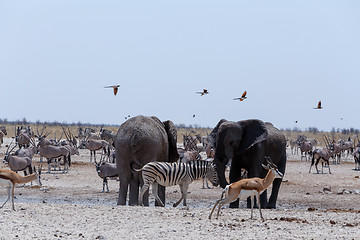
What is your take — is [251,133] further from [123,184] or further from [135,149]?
[123,184]

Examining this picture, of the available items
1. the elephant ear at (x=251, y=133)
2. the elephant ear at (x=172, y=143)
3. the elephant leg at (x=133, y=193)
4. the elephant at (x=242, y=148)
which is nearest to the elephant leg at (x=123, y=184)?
the elephant leg at (x=133, y=193)

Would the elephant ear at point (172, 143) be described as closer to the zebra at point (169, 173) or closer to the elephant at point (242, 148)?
the elephant at point (242, 148)

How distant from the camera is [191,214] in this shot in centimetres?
1209

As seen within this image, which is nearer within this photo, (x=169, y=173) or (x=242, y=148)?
(x=169, y=173)

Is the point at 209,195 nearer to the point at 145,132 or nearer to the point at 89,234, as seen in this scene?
the point at 145,132

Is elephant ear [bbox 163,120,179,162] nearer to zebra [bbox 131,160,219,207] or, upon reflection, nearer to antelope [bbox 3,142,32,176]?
zebra [bbox 131,160,219,207]

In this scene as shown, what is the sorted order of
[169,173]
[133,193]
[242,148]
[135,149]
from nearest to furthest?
[169,173]
[135,149]
[133,193]
[242,148]

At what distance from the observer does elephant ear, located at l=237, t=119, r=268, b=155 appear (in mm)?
15866

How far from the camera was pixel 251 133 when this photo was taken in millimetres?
16109

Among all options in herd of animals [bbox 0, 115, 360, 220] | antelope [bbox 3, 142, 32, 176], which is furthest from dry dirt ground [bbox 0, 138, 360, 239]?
antelope [bbox 3, 142, 32, 176]

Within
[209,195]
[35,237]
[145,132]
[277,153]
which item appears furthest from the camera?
[209,195]

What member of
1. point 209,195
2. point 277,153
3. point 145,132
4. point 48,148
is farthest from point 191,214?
point 48,148

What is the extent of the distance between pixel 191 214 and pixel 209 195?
9511 mm

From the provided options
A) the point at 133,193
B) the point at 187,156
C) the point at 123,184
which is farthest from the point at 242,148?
the point at 187,156
